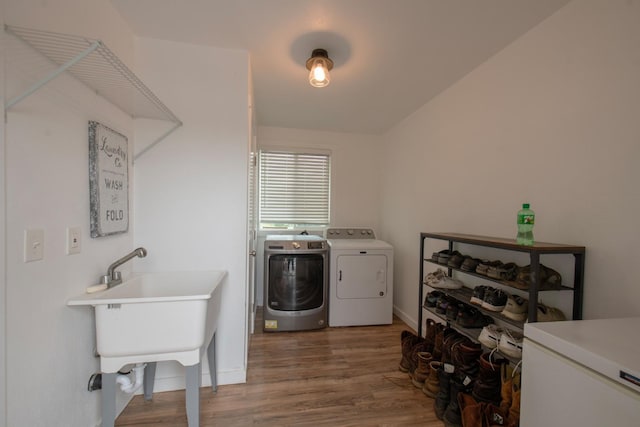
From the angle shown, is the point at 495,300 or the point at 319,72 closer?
the point at 495,300

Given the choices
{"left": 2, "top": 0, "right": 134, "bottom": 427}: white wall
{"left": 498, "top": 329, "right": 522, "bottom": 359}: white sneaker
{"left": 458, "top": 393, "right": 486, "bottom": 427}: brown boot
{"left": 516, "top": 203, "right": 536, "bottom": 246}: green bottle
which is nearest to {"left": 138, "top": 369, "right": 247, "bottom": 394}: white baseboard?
{"left": 2, "top": 0, "right": 134, "bottom": 427}: white wall

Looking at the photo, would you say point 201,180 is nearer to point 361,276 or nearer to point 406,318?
point 361,276

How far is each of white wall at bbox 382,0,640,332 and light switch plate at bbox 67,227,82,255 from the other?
2415 mm

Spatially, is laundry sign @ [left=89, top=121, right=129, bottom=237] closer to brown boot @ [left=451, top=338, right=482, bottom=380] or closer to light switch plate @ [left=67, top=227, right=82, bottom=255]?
light switch plate @ [left=67, top=227, right=82, bottom=255]

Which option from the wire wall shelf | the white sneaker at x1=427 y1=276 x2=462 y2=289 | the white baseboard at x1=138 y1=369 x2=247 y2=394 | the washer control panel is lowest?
the white baseboard at x1=138 y1=369 x2=247 y2=394

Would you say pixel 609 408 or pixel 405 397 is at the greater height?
pixel 609 408

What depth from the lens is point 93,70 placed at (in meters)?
1.08

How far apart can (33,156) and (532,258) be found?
2.14 metres

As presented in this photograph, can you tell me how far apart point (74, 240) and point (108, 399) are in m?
0.76

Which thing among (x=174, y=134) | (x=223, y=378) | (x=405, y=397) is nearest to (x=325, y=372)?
(x=405, y=397)

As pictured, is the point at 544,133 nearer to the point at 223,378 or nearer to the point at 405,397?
the point at 405,397

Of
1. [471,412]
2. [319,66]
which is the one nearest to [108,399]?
[471,412]

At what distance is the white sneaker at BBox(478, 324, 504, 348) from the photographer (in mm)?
1384

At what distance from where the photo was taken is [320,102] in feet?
8.27
